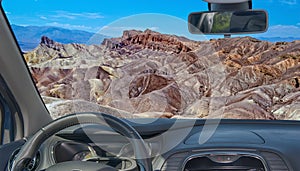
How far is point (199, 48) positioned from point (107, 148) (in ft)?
6.93

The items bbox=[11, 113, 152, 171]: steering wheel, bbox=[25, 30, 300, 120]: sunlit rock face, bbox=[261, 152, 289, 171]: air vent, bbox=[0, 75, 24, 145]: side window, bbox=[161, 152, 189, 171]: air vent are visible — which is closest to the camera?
bbox=[11, 113, 152, 171]: steering wheel

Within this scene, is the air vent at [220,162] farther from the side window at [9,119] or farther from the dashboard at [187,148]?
the side window at [9,119]

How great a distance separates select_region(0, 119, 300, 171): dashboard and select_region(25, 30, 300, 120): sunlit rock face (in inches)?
18.1

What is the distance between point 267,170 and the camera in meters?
2.45

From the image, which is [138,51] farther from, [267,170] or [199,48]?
[267,170]

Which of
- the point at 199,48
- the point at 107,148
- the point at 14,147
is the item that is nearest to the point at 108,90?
the point at 199,48

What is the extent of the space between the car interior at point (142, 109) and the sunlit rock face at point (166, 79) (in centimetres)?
1

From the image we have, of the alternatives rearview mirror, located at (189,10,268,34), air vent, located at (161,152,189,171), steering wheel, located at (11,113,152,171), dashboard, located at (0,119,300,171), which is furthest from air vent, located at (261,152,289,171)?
steering wheel, located at (11,113,152,171)

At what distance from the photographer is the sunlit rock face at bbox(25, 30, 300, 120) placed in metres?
3.63

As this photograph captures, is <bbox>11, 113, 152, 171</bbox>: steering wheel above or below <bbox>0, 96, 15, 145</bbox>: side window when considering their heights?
above

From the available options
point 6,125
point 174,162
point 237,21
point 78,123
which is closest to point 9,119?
point 6,125

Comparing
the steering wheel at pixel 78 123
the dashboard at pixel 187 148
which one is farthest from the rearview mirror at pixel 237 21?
the steering wheel at pixel 78 123

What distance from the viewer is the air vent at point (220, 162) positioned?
2.56 meters

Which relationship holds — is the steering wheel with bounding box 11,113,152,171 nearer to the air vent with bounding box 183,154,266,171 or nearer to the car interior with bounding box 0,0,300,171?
the car interior with bounding box 0,0,300,171
